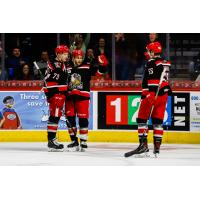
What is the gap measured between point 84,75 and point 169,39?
331 cm

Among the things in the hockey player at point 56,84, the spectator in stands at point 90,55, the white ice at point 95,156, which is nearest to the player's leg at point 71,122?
the hockey player at point 56,84

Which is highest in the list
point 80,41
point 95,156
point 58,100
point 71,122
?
point 80,41

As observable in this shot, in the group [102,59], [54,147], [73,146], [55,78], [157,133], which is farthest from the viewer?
[102,59]

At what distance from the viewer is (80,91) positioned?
44.9 ft

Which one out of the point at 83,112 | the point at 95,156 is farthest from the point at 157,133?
the point at 83,112

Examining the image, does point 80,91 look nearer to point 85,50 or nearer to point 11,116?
point 11,116

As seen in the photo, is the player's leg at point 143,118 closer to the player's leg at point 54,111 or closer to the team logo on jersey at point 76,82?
the team logo on jersey at point 76,82

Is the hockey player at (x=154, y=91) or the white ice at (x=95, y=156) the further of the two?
the hockey player at (x=154, y=91)

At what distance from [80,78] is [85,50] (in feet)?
8.97

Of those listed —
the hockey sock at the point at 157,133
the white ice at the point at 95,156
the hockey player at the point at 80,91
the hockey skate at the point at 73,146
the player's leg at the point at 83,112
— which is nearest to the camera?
the white ice at the point at 95,156

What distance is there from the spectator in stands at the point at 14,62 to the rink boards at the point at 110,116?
78cm

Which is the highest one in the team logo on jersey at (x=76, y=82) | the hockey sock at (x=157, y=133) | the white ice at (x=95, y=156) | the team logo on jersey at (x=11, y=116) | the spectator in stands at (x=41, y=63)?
the spectator in stands at (x=41, y=63)

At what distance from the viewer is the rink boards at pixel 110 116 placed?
15172 millimetres

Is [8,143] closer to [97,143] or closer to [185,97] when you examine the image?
[97,143]
